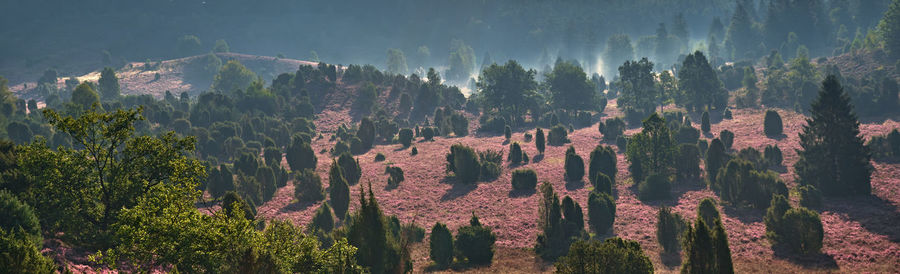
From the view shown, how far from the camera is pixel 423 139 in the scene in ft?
225

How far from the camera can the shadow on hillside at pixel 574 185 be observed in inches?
1631

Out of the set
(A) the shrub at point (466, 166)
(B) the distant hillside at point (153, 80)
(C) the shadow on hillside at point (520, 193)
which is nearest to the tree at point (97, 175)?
(C) the shadow on hillside at point (520, 193)

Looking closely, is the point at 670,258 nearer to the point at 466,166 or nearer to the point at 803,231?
the point at 803,231

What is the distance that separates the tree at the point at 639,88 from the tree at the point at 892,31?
40.9 metres

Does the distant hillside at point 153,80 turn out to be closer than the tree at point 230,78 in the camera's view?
Answer: No

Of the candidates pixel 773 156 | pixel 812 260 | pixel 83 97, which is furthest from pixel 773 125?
pixel 83 97

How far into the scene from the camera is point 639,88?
80312 millimetres

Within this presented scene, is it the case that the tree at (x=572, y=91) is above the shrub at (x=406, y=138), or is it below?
above

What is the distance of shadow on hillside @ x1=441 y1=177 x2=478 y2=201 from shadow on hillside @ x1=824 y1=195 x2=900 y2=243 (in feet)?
84.7

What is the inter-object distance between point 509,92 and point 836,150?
54.2 meters

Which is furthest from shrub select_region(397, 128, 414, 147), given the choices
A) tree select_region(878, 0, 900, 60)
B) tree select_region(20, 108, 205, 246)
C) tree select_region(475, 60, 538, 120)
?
tree select_region(878, 0, 900, 60)

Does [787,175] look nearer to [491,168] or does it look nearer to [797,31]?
[491,168]

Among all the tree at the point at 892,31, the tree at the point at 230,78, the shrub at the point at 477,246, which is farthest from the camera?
the tree at the point at 230,78

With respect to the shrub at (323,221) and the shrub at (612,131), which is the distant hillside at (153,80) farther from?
the shrub at (612,131)
